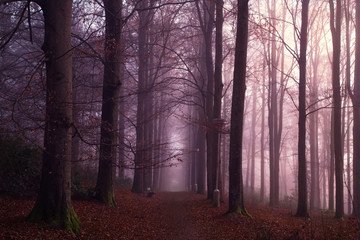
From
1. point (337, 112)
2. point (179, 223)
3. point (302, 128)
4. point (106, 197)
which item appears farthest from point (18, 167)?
point (337, 112)

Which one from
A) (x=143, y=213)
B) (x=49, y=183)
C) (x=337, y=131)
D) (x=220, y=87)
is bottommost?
(x=143, y=213)

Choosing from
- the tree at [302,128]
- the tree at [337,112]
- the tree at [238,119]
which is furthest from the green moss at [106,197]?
the tree at [337,112]

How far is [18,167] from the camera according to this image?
11.8m

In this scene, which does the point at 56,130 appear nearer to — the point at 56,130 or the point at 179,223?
the point at 56,130

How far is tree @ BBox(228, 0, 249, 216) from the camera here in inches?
451

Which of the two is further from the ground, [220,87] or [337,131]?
[220,87]

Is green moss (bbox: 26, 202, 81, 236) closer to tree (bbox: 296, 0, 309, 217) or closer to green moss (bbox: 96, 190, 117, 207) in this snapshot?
green moss (bbox: 96, 190, 117, 207)

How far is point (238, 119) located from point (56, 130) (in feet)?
21.2

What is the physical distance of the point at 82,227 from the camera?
8328mm

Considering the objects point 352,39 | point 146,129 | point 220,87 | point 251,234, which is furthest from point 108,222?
point 352,39

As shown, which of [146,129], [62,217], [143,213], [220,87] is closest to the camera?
[62,217]

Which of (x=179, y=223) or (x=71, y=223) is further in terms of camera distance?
(x=179, y=223)

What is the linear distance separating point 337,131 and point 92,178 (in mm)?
13691

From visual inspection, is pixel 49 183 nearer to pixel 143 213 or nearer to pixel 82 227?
pixel 82 227
